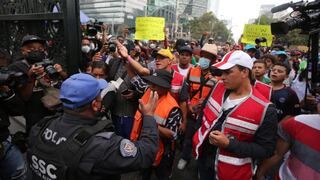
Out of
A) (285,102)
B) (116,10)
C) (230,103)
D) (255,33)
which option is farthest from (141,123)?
(116,10)

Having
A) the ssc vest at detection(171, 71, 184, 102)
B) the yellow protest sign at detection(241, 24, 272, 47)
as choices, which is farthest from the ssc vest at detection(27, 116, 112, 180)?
Result: the yellow protest sign at detection(241, 24, 272, 47)

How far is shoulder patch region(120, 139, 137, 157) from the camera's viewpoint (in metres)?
1.60

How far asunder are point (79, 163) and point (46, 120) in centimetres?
51

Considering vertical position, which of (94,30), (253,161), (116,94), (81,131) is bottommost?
(253,161)

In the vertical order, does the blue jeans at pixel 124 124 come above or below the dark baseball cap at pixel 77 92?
below

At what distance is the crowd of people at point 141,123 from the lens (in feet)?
5.28

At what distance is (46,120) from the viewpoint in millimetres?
1833

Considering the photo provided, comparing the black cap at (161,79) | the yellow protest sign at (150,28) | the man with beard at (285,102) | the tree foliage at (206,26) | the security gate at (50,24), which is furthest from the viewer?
the tree foliage at (206,26)

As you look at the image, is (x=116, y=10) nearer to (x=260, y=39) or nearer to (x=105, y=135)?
(x=260, y=39)

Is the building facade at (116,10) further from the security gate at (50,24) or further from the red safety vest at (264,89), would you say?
the red safety vest at (264,89)

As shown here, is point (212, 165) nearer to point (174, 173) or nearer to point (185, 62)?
point (174, 173)

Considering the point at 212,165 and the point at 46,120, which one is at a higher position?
the point at 46,120

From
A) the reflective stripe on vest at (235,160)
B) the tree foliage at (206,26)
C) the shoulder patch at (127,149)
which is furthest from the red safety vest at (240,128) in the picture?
the tree foliage at (206,26)

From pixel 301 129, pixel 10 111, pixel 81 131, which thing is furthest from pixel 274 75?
pixel 10 111
